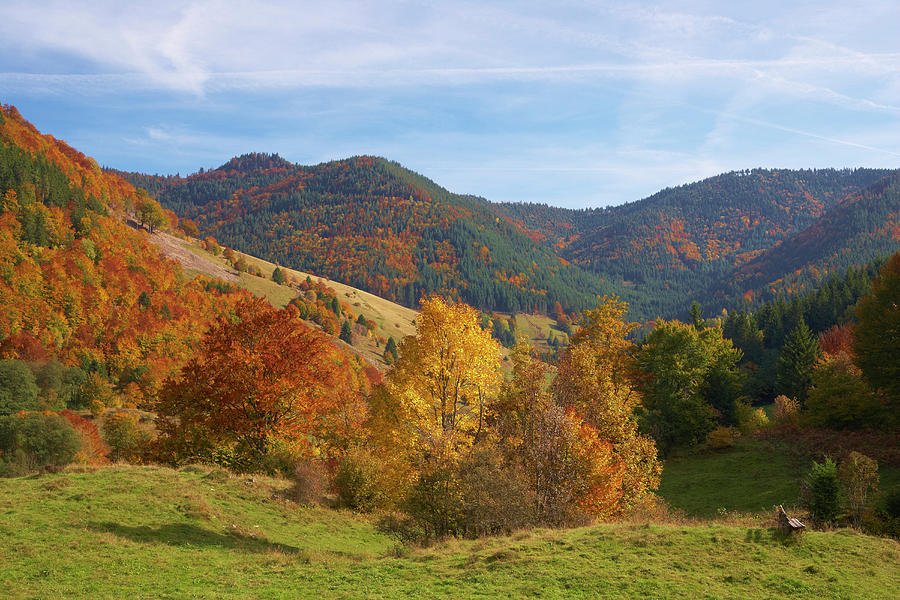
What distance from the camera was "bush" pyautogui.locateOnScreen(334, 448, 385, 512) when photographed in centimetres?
2955

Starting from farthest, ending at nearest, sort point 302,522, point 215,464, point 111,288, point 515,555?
point 111,288
point 215,464
point 302,522
point 515,555

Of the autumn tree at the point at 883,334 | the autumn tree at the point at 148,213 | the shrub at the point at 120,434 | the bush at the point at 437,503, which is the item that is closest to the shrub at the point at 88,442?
the shrub at the point at 120,434

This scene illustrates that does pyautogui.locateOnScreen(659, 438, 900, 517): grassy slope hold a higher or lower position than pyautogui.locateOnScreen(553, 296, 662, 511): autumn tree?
lower

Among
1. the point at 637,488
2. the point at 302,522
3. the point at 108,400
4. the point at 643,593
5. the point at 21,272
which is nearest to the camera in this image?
the point at 643,593

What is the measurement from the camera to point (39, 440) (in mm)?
71000

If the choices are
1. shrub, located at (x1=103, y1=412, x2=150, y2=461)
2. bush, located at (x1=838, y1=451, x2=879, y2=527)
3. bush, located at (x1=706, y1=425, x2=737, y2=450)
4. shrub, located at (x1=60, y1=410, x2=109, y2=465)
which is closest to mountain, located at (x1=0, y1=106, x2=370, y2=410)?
shrub, located at (x1=60, y1=410, x2=109, y2=465)

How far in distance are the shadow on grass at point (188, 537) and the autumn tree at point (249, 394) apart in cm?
1138

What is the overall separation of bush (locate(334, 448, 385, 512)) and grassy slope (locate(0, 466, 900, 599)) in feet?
14.0

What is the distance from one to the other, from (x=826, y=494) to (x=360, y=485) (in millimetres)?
24283

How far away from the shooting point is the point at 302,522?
25891mm

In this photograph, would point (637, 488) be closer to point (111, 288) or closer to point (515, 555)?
point (515, 555)

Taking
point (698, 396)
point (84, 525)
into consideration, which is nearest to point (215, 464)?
point (84, 525)

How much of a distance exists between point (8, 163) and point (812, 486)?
181 meters

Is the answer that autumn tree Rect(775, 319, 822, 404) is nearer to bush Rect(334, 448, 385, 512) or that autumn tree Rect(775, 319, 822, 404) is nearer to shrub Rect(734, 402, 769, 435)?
shrub Rect(734, 402, 769, 435)
